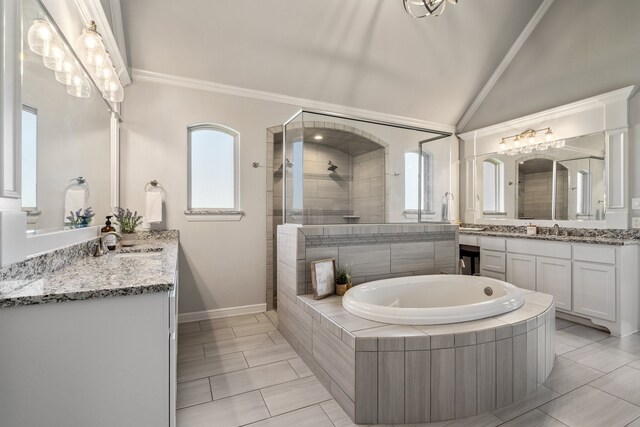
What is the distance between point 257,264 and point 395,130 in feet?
7.22

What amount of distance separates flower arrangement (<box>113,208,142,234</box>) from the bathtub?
208 cm

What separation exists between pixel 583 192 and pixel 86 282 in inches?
179

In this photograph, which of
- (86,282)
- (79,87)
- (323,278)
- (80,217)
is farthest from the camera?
(323,278)

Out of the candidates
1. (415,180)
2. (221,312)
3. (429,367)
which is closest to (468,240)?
(415,180)

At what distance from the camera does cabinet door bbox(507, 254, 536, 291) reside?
3.29m

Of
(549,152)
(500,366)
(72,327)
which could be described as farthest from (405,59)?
(72,327)

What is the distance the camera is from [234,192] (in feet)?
11.2

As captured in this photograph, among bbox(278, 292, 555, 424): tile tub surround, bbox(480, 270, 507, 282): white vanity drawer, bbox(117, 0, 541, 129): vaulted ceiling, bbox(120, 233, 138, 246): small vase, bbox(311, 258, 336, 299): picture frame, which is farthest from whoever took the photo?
bbox(480, 270, 507, 282): white vanity drawer

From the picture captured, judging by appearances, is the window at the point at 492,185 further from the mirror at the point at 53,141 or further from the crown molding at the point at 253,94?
the mirror at the point at 53,141

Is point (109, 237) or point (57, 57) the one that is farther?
point (109, 237)

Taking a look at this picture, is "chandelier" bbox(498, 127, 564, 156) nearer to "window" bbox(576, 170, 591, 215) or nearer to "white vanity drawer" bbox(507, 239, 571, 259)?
"window" bbox(576, 170, 591, 215)

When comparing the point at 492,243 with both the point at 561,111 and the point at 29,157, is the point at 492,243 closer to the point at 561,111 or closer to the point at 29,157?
the point at 561,111

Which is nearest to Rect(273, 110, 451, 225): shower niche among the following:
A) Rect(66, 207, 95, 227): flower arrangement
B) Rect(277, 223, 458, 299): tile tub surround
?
Rect(277, 223, 458, 299): tile tub surround

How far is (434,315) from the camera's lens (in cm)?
171
